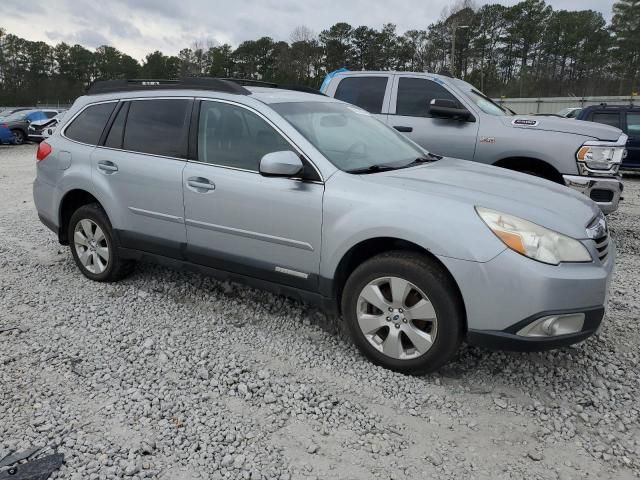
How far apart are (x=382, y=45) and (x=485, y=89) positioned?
18351 mm

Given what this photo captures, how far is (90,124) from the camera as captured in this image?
Result: 15.2 feet

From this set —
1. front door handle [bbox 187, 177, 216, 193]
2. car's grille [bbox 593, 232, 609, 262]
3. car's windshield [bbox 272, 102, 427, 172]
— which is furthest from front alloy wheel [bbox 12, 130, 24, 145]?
car's grille [bbox 593, 232, 609, 262]

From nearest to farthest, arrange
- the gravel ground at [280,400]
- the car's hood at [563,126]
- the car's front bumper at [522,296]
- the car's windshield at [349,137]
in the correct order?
the gravel ground at [280,400]
the car's front bumper at [522,296]
the car's windshield at [349,137]
the car's hood at [563,126]

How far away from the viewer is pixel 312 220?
3.26m

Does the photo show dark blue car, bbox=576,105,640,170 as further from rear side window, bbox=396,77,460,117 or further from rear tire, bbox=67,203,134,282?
rear tire, bbox=67,203,134,282

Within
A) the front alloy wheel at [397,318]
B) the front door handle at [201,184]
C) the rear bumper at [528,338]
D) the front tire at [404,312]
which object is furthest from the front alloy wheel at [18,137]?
the rear bumper at [528,338]

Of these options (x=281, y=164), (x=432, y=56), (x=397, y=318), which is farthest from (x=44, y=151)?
(x=432, y=56)

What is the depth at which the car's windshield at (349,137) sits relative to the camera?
3.49 m

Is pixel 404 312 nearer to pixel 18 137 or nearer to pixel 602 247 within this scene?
pixel 602 247

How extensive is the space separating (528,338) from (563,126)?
12.9ft

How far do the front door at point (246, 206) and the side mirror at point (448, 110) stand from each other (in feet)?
9.99

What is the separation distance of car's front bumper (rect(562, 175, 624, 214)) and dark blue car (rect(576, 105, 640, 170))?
6.76 m

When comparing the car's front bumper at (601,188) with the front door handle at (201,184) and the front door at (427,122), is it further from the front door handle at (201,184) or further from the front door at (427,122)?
the front door handle at (201,184)

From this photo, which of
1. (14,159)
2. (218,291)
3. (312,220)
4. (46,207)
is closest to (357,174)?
(312,220)
